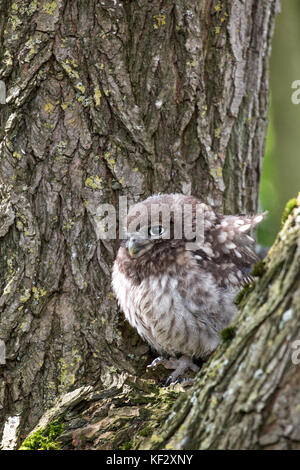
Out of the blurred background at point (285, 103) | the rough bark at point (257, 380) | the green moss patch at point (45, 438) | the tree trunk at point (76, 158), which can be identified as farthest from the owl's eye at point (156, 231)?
the blurred background at point (285, 103)

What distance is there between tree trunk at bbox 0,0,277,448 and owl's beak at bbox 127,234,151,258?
0.63ft

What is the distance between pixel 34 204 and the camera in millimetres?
3596

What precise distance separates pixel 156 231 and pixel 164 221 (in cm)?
9

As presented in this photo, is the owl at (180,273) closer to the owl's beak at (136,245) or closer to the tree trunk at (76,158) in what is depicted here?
the owl's beak at (136,245)

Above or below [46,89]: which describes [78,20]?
above

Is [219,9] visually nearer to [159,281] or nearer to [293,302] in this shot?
[159,281]

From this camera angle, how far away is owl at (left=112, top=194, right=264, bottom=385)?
11.3 feet

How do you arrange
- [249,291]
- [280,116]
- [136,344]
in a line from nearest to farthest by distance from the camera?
[249,291] < [136,344] < [280,116]

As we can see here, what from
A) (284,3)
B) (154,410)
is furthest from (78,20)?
(284,3)

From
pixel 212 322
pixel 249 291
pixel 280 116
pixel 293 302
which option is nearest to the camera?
pixel 293 302

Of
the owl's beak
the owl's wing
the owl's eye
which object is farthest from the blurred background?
the owl's beak

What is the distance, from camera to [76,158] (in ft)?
11.9

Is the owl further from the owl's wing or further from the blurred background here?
the blurred background
